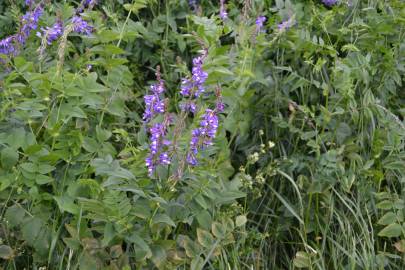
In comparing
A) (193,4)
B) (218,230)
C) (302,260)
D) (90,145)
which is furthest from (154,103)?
(193,4)

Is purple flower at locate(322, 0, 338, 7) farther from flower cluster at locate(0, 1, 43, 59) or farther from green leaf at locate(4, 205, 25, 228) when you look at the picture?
green leaf at locate(4, 205, 25, 228)

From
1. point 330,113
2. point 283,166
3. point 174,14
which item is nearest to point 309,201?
point 283,166

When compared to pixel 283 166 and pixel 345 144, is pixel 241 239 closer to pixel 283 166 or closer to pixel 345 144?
pixel 283 166

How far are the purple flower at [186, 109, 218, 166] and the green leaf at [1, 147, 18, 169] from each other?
654 mm

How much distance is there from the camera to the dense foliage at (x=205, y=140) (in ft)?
8.55

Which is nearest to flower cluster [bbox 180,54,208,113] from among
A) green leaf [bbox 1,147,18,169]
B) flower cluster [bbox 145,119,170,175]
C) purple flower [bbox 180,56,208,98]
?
purple flower [bbox 180,56,208,98]

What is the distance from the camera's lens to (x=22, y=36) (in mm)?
3045

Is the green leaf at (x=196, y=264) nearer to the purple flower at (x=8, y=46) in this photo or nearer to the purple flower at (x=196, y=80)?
the purple flower at (x=196, y=80)

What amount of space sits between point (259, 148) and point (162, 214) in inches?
35.2

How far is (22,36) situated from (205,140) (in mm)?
1055

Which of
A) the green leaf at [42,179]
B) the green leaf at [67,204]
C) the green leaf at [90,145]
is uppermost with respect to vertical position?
the green leaf at [90,145]

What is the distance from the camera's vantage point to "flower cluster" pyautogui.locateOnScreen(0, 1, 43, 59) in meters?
3.01

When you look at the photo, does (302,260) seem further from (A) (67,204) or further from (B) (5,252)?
(B) (5,252)

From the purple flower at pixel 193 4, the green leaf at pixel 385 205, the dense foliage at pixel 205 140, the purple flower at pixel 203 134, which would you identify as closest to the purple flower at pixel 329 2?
the dense foliage at pixel 205 140
